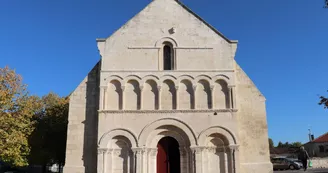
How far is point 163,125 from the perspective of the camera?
16594 millimetres

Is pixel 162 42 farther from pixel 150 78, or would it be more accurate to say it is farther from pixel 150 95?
pixel 150 95

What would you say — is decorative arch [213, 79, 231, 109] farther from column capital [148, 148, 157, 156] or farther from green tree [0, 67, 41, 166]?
green tree [0, 67, 41, 166]

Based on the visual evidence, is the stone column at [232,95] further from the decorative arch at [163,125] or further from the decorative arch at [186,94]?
the decorative arch at [163,125]

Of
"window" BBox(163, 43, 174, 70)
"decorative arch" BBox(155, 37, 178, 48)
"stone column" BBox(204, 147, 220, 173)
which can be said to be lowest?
"stone column" BBox(204, 147, 220, 173)

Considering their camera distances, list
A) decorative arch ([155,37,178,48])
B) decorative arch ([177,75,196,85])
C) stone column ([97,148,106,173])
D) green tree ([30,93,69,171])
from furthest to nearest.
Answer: green tree ([30,93,69,171])
decorative arch ([155,37,178,48])
decorative arch ([177,75,196,85])
stone column ([97,148,106,173])

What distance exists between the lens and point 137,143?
16.2m

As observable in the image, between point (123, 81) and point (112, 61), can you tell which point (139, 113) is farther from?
point (112, 61)

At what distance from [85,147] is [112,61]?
4.98m

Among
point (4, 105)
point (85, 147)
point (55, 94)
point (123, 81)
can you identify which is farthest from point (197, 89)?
point (55, 94)

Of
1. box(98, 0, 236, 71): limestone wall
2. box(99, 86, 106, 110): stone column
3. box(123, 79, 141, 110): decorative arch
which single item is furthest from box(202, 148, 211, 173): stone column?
box(99, 86, 106, 110): stone column

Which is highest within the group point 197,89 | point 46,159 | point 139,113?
point 197,89

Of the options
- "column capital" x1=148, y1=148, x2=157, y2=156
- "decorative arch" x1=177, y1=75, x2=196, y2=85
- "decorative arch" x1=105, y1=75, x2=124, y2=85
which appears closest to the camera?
"column capital" x1=148, y1=148, x2=157, y2=156

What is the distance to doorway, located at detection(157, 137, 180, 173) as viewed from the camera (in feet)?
55.6

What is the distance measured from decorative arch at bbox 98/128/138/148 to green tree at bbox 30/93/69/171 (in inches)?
477
